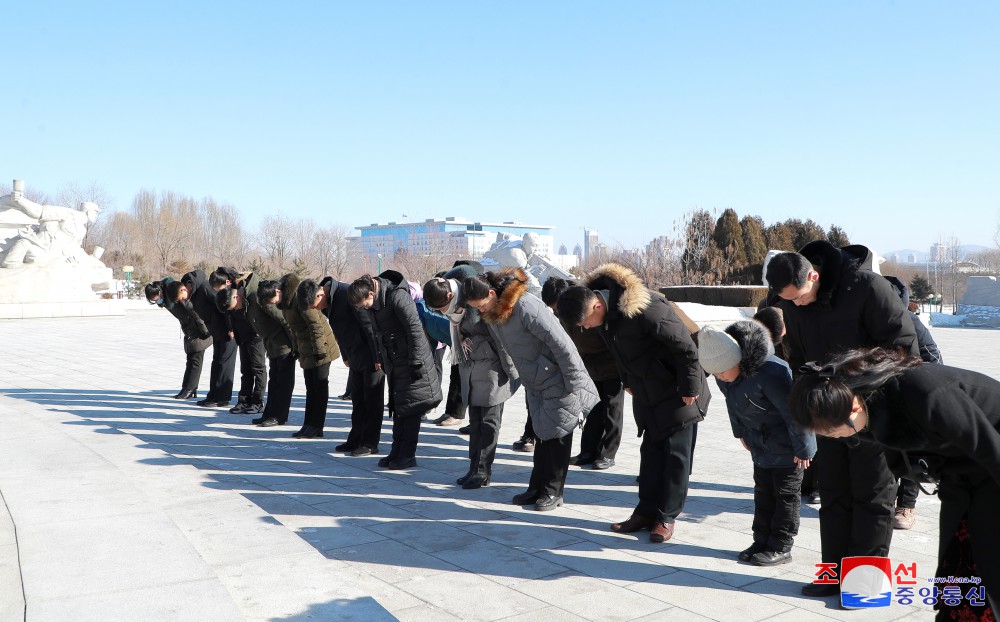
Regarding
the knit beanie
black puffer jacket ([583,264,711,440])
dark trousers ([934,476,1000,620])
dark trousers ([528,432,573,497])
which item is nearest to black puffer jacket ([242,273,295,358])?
dark trousers ([528,432,573,497])

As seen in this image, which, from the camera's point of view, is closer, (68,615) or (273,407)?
(68,615)

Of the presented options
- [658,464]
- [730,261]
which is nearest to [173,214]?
[730,261]

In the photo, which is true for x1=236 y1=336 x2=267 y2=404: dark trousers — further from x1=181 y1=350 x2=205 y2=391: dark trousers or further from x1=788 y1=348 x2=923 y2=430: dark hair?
x1=788 y1=348 x2=923 y2=430: dark hair

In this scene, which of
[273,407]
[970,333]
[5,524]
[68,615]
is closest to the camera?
[68,615]

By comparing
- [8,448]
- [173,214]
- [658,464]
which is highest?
[173,214]

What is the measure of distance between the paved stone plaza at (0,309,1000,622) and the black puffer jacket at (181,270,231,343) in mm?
2177

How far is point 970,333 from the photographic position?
2305cm

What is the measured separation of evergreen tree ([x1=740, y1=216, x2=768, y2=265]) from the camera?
3109 centimetres

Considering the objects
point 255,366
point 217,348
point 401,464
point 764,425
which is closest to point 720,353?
point 764,425

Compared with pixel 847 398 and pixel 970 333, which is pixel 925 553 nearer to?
pixel 847 398

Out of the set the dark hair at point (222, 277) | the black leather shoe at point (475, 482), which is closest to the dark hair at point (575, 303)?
the black leather shoe at point (475, 482)

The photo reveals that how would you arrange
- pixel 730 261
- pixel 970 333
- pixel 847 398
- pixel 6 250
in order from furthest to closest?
pixel 6 250 → pixel 730 261 → pixel 970 333 → pixel 847 398

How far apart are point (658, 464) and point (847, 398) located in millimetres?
2684

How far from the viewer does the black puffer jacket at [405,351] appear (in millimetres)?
6840
